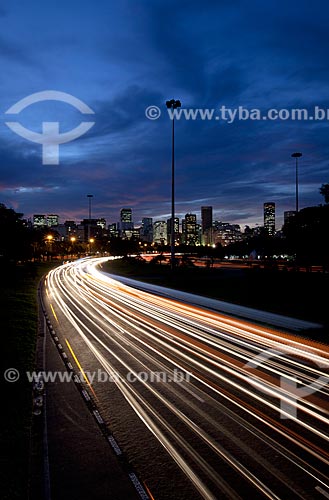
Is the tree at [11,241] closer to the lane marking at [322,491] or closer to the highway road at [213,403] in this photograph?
the highway road at [213,403]

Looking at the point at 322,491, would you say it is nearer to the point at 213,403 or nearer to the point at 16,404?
the point at 213,403

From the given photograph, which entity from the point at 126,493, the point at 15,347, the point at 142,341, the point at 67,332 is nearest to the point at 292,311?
the point at 142,341

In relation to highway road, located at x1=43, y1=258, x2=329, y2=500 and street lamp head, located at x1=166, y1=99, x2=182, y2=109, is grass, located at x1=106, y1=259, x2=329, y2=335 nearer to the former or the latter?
highway road, located at x1=43, y1=258, x2=329, y2=500

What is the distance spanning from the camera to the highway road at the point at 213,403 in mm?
5539

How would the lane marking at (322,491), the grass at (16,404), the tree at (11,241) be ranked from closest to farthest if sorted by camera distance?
the lane marking at (322,491) → the grass at (16,404) → the tree at (11,241)

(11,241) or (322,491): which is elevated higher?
(11,241)

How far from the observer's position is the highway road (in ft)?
18.2

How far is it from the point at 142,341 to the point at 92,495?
8334mm

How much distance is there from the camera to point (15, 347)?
488 inches

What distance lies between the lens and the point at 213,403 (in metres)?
8.03

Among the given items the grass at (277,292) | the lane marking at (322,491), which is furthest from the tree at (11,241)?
the lane marking at (322,491)

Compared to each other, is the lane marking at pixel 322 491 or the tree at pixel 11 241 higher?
the tree at pixel 11 241

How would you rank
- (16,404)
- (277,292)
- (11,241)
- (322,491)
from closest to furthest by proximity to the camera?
(322,491), (16,404), (277,292), (11,241)

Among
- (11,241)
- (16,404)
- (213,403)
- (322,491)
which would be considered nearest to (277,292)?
(213,403)
